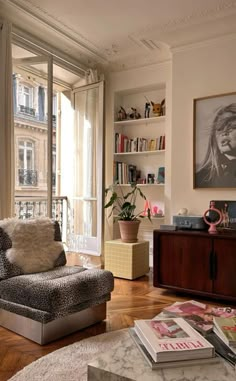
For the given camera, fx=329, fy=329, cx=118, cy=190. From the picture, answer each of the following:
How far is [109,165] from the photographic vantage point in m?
4.82

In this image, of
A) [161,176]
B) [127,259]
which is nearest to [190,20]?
[161,176]

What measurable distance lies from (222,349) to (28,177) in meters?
3.68

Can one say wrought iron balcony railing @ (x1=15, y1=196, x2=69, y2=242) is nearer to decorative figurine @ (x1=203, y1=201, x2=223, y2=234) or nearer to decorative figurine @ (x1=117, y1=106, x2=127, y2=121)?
decorative figurine @ (x1=117, y1=106, x2=127, y2=121)

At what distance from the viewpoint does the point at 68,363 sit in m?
1.93

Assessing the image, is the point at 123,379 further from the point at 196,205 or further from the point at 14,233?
the point at 196,205

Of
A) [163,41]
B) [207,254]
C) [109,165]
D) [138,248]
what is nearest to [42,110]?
[109,165]

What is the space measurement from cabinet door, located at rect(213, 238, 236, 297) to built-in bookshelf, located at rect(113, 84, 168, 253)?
1386 millimetres

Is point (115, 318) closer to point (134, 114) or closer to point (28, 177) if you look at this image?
point (28, 177)

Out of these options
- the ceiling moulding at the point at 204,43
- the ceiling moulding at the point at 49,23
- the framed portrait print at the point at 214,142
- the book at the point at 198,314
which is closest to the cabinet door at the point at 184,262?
the framed portrait print at the point at 214,142

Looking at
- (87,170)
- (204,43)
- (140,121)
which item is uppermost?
(204,43)

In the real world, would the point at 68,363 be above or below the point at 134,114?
below

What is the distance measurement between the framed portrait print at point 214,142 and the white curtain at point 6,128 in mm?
2028

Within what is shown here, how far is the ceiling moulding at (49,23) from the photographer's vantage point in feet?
10.6

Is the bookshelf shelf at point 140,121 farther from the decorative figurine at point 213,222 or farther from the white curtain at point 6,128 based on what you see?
the white curtain at point 6,128
